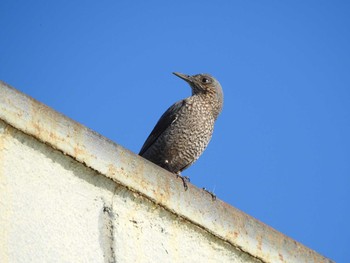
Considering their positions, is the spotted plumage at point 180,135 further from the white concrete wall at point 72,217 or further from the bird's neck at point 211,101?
the white concrete wall at point 72,217

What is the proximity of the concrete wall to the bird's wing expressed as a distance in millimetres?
3004

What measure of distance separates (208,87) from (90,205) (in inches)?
179

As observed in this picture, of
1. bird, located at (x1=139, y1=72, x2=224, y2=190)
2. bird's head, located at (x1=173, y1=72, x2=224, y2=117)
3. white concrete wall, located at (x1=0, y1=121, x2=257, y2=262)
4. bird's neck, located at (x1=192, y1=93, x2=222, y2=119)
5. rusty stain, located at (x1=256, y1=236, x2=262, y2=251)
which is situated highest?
bird's head, located at (x1=173, y1=72, x2=224, y2=117)

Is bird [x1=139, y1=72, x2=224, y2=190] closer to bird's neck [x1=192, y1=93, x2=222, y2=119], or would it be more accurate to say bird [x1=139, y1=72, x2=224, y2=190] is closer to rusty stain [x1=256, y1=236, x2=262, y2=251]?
bird's neck [x1=192, y1=93, x2=222, y2=119]

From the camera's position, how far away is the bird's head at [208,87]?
27.0ft

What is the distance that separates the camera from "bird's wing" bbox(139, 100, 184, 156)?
770 centimetres

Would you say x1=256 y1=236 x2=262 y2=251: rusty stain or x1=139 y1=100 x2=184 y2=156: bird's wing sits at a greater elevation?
x1=139 y1=100 x2=184 y2=156: bird's wing

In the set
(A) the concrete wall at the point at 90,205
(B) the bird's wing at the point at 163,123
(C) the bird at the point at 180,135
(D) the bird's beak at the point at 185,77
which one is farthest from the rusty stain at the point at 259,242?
(D) the bird's beak at the point at 185,77

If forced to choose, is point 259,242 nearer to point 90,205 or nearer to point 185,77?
point 90,205

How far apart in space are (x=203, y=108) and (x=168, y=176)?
3.40 metres

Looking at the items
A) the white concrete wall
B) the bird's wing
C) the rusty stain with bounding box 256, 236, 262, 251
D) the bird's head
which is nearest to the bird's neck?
the bird's head

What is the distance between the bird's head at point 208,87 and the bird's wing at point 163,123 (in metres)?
0.44

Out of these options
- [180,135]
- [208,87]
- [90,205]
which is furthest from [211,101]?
[90,205]

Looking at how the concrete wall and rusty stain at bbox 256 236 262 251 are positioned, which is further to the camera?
rusty stain at bbox 256 236 262 251
